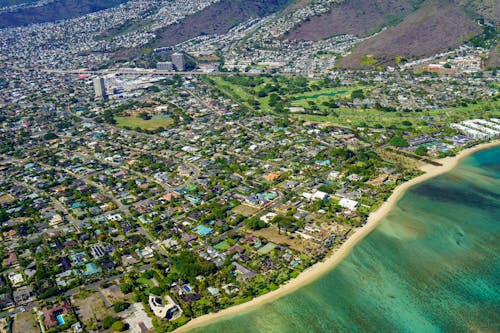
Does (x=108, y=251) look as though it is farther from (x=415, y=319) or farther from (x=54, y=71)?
(x=54, y=71)

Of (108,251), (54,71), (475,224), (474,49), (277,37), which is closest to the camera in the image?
(108,251)

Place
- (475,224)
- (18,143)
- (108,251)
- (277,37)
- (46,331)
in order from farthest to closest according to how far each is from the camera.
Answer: (277,37) → (18,143) → (475,224) → (108,251) → (46,331)

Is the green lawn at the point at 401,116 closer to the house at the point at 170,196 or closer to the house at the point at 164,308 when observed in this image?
the house at the point at 170,196

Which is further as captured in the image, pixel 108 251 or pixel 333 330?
pixel 108 251

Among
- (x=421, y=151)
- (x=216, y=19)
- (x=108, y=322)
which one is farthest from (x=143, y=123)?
(x=216, y=19)

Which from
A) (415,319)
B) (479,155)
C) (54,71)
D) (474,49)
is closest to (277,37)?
(474,49)

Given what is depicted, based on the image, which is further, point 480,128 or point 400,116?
point 400,116

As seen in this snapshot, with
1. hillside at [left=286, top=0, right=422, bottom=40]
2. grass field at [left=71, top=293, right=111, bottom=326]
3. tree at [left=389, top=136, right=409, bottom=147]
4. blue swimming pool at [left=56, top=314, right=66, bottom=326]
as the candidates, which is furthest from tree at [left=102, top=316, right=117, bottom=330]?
hillside at [left=286, top=0, right=422, bottom=40]

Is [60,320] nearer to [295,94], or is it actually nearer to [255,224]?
[255,224]
